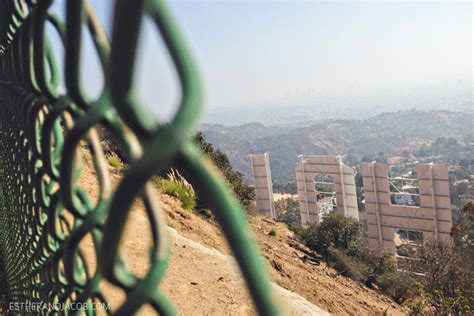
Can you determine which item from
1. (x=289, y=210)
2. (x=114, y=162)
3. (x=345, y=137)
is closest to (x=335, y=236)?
(x=114, y=162)

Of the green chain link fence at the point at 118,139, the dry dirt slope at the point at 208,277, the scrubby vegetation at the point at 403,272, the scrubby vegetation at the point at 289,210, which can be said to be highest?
the green chain link fence at the point at 118,139

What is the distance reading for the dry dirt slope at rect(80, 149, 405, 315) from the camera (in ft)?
11.6

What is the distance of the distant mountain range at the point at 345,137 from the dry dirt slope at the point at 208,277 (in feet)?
163

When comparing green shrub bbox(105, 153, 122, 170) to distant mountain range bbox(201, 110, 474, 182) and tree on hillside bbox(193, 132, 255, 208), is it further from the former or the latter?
distant mountain range bbox(201, 110, 474, 182)

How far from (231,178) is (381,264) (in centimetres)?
415

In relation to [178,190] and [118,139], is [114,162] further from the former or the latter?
[118,139]

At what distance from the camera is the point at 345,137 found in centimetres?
9762

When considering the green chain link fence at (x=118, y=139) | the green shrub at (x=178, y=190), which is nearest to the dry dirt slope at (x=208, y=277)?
the green shrub at (x=178, y=190)

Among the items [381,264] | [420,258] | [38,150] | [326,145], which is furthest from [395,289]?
[326,145]

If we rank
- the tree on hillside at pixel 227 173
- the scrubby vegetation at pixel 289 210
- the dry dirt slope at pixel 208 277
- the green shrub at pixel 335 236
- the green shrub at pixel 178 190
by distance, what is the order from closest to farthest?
the dry dirt slope at pixel 208 277 → the green shrub at pixel 178 190 → the tree on hillside at pixel 227 173 → the green shrub at pixel 335 236 → the scrubby vegetation at pixel 289 210

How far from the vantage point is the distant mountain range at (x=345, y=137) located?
72.2 meters

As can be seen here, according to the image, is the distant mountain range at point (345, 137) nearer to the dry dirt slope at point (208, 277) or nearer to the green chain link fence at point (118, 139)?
the dry dirt slope at point (208, 277)

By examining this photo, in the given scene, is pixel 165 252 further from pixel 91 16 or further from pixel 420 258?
pixel 420 258

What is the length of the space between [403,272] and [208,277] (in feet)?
26.8
